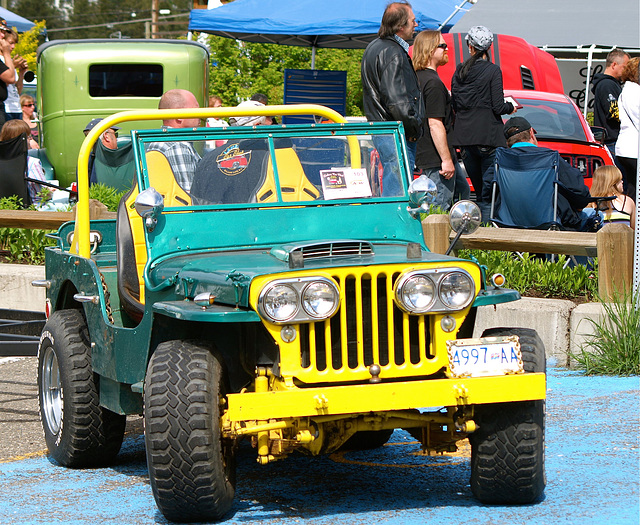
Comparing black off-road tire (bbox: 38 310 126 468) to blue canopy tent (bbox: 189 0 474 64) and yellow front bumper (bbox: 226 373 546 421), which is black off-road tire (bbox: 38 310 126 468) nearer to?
yellow front bumper (bbox: 226 373 546 421)

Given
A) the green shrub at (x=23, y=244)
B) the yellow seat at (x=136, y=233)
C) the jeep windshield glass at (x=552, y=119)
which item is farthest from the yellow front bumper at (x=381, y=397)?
the jeep windshield glass at (x=552, y=119)

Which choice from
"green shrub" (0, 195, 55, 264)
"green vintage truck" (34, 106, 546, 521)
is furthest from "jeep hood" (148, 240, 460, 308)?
"green shrub" (0, 195, 55, 264)

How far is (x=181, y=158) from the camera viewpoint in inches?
217

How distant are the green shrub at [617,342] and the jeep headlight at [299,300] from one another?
357 centimetres

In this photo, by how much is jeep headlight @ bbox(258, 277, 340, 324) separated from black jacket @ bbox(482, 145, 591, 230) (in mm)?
6025

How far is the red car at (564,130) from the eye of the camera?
12500 millimetres

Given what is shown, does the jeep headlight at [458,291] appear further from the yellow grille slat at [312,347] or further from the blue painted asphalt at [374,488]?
the blue painted asphalt at [374,488]

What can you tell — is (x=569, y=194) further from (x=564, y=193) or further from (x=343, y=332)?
(x=343, y=332)

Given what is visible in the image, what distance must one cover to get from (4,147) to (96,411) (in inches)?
292

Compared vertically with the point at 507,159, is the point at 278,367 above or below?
below

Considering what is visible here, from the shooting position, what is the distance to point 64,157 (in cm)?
1591

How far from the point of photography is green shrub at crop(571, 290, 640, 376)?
728 centimetres

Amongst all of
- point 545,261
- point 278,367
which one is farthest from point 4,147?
point 278,367

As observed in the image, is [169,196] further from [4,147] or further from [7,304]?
[4,147]
